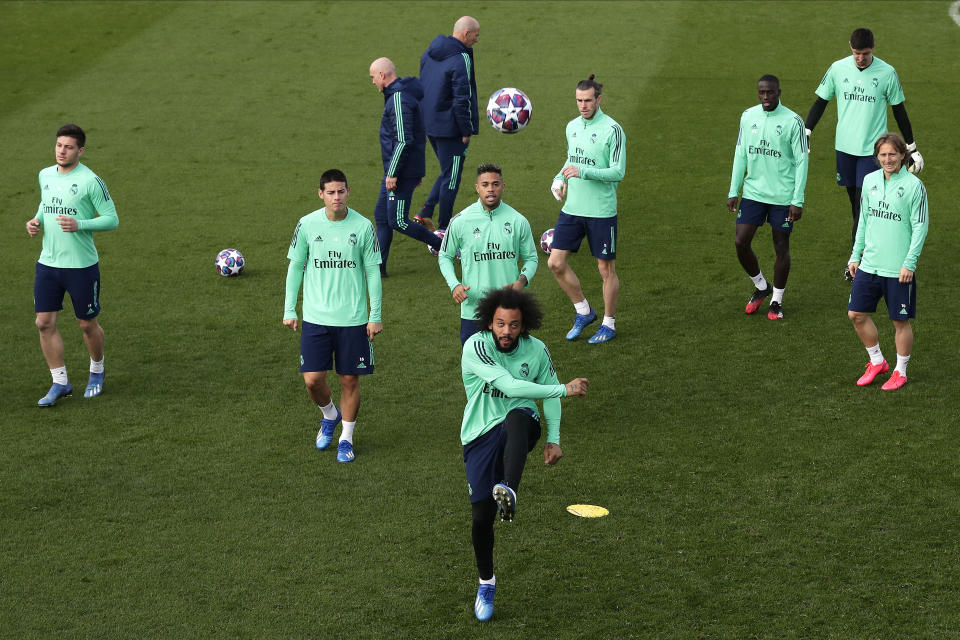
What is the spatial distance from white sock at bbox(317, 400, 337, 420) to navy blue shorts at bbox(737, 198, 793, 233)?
14.9 feet

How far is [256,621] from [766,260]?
26.8 ft

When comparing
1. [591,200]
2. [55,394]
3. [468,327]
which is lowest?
[55,394]

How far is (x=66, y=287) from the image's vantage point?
1014cm

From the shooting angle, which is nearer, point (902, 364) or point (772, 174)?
point (902, 364)

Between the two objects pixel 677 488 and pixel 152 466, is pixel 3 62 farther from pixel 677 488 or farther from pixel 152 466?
pixel 677 488

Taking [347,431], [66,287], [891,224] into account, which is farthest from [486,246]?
[66,287]

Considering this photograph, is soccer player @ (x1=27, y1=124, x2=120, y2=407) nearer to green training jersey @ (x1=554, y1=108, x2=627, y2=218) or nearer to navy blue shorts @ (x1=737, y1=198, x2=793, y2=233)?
green training jersey @ (x1=554, y1=108, x2=627, y2=218)

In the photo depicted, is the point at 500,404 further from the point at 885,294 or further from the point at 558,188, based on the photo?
the point at 885,294

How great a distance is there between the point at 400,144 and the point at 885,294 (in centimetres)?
547

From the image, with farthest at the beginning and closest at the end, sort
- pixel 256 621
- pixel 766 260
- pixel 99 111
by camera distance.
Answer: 1. pixel 99 111
2. pixel 766 260
3. pixel 256 621

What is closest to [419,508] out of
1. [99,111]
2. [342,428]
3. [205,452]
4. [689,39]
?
[342,428]

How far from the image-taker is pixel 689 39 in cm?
2158

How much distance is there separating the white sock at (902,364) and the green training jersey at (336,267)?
14.6 ft

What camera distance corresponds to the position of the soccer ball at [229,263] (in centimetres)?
1309
